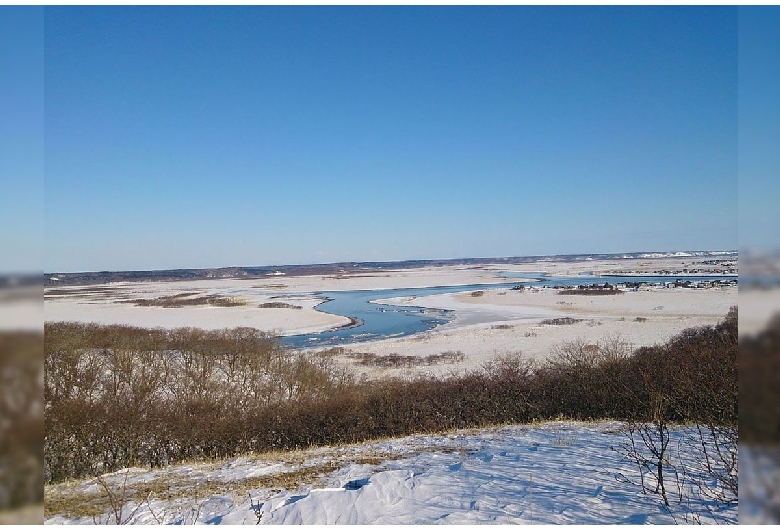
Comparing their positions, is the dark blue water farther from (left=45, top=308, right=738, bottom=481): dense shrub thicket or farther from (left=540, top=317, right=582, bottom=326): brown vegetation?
(left=45, top=308, right=738, bottom=481): dense shrub thicket

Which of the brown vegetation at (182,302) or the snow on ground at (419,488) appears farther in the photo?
the brown vegetation at (182,302)

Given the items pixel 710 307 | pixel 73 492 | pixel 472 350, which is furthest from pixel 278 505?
pixel 710 307

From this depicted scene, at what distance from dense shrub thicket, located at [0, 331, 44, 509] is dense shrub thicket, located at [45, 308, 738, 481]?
1087cm

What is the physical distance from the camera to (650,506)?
5.09m

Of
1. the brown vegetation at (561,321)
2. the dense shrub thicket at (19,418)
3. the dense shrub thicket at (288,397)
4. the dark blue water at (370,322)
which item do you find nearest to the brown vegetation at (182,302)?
the dark blue water at (370,322)

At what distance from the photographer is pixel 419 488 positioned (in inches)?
252

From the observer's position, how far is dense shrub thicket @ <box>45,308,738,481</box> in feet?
39.2

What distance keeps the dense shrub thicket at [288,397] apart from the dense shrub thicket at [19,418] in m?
10.9

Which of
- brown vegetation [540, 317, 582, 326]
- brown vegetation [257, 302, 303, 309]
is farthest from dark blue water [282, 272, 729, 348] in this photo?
brown vegetation [540, 317, 582, 326]

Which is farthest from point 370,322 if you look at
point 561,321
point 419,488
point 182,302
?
point 419,488

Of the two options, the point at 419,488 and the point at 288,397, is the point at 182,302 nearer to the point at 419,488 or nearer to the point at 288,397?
the point at 288,397

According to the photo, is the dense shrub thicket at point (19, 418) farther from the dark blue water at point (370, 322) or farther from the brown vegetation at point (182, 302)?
the brown vegetation at point (182, 302)

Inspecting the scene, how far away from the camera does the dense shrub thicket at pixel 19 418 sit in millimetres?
1633

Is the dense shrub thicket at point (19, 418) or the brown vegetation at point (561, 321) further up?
the dense shrub thicket at point (19, 418)
